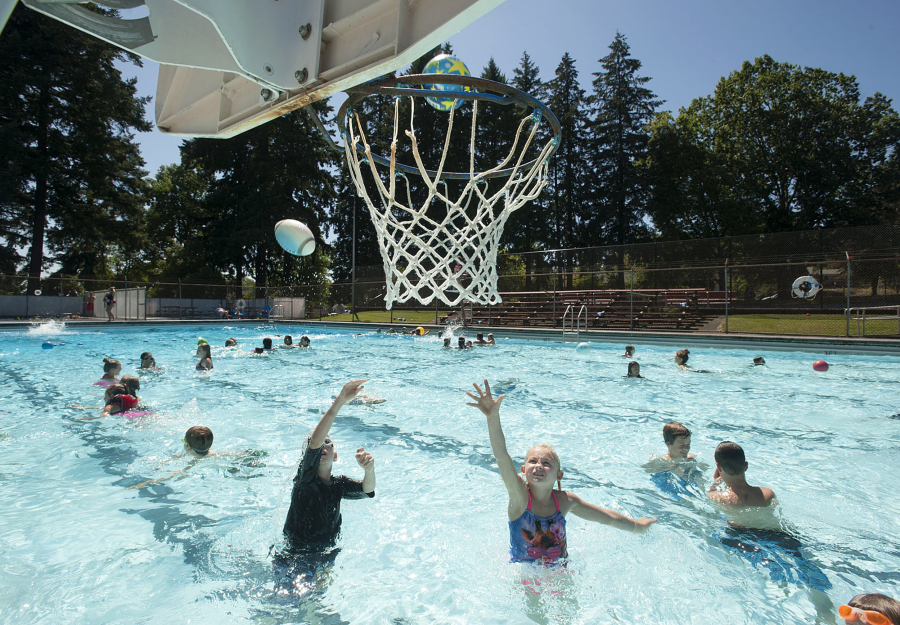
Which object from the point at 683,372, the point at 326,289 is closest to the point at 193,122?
the point at 683,372

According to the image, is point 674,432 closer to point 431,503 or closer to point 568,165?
point 431,503

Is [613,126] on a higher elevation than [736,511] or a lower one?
higher

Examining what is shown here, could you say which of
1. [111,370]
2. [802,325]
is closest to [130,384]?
[111,370]

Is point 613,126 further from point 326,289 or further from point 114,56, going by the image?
point 114,56

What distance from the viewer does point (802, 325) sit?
1908 centimetres

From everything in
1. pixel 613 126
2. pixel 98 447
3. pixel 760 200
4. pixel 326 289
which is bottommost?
pixel 98 447

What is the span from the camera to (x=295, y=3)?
9.10ft

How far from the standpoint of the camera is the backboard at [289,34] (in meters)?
2.55

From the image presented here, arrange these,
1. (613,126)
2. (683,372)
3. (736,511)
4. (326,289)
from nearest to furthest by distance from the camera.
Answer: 1. (736,511)
2. (683,372)
3. (326,289)
4. (613,126)

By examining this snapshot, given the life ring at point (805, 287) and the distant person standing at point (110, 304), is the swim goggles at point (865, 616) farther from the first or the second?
the distant person standing at point (110, 304)

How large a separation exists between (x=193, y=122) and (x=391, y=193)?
211 centimetres

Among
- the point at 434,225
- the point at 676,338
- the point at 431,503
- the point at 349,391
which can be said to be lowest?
the point at 431,503

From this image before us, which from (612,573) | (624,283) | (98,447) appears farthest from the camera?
(624,283)

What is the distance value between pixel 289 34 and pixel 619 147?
40.8 meters
